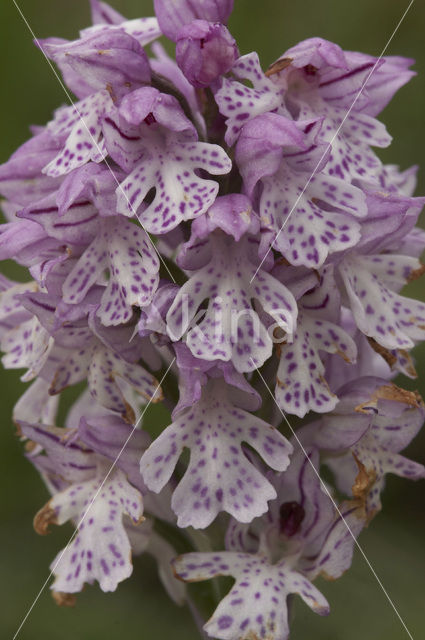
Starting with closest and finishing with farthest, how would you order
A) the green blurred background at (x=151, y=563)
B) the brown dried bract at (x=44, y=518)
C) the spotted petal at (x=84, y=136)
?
the spotted petal at (x=84, y=136) → the brown dried bract at (x=44, y=518) → the green blurred background at (x=151, y=563)

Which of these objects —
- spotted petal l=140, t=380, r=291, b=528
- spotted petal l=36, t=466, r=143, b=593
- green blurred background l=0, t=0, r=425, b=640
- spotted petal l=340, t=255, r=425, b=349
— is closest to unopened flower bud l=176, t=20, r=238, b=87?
spotted petal l=340, t=255, r=425, b=349

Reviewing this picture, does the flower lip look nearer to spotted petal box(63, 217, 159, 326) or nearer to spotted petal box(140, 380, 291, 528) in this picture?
spotted petal box(140, 380, 291, 528)

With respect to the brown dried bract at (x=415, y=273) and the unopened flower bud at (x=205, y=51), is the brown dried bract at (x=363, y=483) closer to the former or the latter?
the brown dried bract at (x=415, y=273)

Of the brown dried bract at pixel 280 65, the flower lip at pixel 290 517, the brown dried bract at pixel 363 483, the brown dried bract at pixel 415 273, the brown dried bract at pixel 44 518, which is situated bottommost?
the flower lip at pixel 290 517

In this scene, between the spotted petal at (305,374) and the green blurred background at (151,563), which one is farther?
the green blurred background at (151,563)

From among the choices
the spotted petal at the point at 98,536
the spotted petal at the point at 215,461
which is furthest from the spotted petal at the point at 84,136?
the spotted petal at the point at 98,536

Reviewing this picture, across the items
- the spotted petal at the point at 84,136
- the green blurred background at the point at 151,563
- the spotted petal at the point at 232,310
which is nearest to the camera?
the spotted petal at the point at 232,310

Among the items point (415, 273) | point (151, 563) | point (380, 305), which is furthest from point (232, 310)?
point (151, 563)

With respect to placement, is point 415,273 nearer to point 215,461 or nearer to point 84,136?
point 215,461

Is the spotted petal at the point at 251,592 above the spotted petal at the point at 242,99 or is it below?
below
